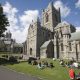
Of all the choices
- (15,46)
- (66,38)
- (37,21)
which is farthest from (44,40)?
(15,46)

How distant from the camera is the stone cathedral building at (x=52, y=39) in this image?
60.1 metres

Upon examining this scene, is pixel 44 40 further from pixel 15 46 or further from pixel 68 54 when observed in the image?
pixel 15 46

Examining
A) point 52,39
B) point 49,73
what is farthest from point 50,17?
point 49,73

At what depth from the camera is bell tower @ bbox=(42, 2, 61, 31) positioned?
86294 millimetres

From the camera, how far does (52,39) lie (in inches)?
2847

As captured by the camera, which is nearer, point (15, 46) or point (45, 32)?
point (45, 32)

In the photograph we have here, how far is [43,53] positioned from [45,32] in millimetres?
12231

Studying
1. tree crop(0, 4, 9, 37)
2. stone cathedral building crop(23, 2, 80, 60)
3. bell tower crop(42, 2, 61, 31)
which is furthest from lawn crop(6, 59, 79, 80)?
bell tower crop(42, 2, 61, 31)

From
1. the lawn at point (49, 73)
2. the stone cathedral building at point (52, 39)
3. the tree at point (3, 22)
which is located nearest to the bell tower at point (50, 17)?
the stone cathedral building at point (52, 39)

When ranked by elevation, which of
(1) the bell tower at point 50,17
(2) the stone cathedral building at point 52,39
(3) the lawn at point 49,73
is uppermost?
(1) the bell tower at point 50,17

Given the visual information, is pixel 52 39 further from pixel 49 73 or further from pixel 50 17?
pixel 49 73

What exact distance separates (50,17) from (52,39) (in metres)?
19.0

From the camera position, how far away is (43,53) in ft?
229

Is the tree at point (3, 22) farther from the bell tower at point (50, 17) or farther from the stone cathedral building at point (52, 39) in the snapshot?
the bell tower at point (50, 17)
